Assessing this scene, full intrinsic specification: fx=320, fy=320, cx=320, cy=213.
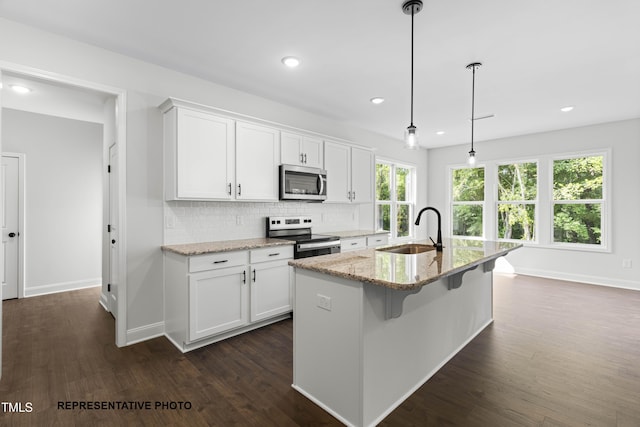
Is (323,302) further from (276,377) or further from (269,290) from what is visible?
(269,290)

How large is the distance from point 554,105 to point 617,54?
1494 mm

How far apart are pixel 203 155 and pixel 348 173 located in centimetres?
231

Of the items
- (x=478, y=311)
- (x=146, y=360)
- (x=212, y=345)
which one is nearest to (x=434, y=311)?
(x=478, y=311)

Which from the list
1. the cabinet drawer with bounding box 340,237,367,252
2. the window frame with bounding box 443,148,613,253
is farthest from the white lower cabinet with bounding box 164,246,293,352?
the window frame with bounding box 443,148,613,253

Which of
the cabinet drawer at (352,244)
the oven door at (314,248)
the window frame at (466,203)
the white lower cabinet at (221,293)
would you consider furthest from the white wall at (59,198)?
the window frame at (466,203)

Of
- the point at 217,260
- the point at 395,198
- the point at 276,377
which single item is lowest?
the point at 276,377

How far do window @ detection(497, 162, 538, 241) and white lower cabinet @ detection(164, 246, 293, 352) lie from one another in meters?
4.89

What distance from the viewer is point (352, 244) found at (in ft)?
14.4

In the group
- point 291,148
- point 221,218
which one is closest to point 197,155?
point 221,218

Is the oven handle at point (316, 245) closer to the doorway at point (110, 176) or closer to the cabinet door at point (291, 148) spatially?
the cabinet door at point (291, 148)

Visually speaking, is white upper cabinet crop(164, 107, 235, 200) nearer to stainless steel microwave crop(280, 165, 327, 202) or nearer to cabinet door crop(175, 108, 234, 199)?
cabinet door crop(175, 108, 234, 199)

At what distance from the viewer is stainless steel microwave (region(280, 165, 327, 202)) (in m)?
3.85

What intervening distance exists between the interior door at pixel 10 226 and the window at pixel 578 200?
8429 mm

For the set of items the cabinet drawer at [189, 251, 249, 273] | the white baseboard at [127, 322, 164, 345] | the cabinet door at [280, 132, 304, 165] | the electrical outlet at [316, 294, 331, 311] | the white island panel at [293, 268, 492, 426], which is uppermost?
the cabinet door at [280, 132, 304, 165]
